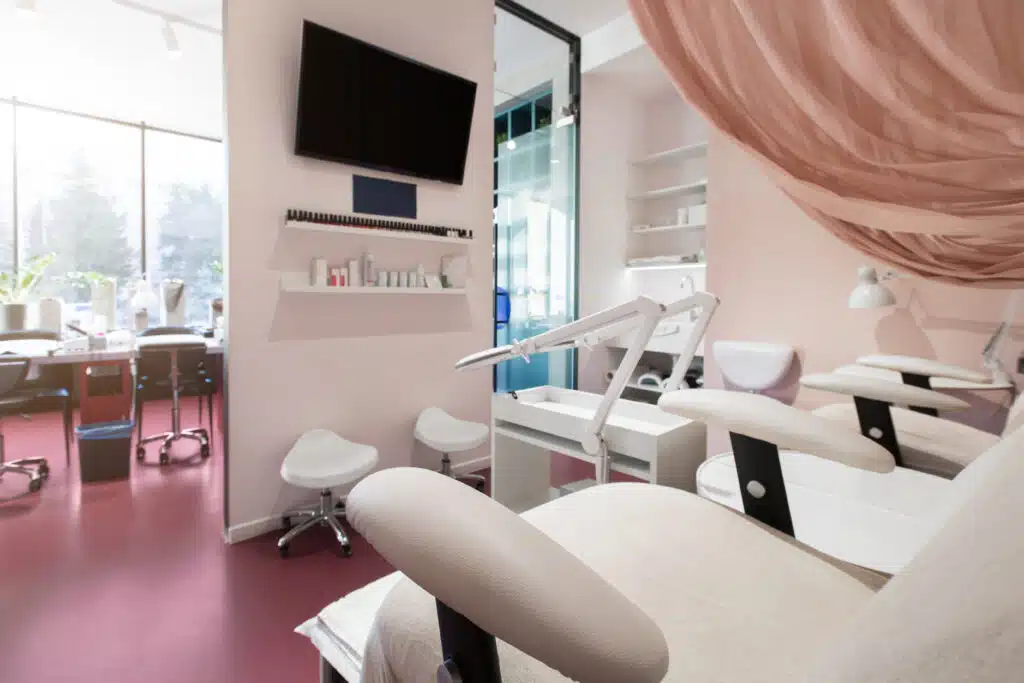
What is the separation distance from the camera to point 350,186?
2.71 m

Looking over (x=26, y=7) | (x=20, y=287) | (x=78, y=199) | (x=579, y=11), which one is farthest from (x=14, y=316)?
(x=579, y=11)

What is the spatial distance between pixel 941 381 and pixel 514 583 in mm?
2124

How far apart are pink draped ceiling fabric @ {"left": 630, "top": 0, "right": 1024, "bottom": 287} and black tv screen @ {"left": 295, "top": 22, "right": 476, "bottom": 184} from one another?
2.18 meters

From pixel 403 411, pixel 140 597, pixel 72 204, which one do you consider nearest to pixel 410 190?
pixel 403 411

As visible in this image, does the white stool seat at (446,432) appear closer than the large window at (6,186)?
Yes

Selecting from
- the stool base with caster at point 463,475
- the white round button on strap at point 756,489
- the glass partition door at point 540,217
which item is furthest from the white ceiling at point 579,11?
the white round button on strap at point 756,489

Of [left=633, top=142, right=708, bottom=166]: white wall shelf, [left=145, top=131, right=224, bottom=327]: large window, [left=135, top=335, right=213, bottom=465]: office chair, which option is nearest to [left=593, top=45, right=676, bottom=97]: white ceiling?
[left=633, top=142, right=708, bottom=166]: white wall shelf

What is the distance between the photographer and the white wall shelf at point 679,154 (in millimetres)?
4172

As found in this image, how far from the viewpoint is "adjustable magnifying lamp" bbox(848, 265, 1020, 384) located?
67.2 inches

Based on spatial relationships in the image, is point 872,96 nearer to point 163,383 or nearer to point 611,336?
point 611,336

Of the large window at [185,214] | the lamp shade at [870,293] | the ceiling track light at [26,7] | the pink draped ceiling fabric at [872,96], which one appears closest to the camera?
the pink draped ceiling fabric at [872,96]

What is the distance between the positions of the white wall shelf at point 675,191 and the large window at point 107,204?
425 cm

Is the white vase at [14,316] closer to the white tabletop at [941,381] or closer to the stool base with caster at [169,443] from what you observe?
the stool base with caster at [169,443]

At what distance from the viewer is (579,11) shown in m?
3.87
